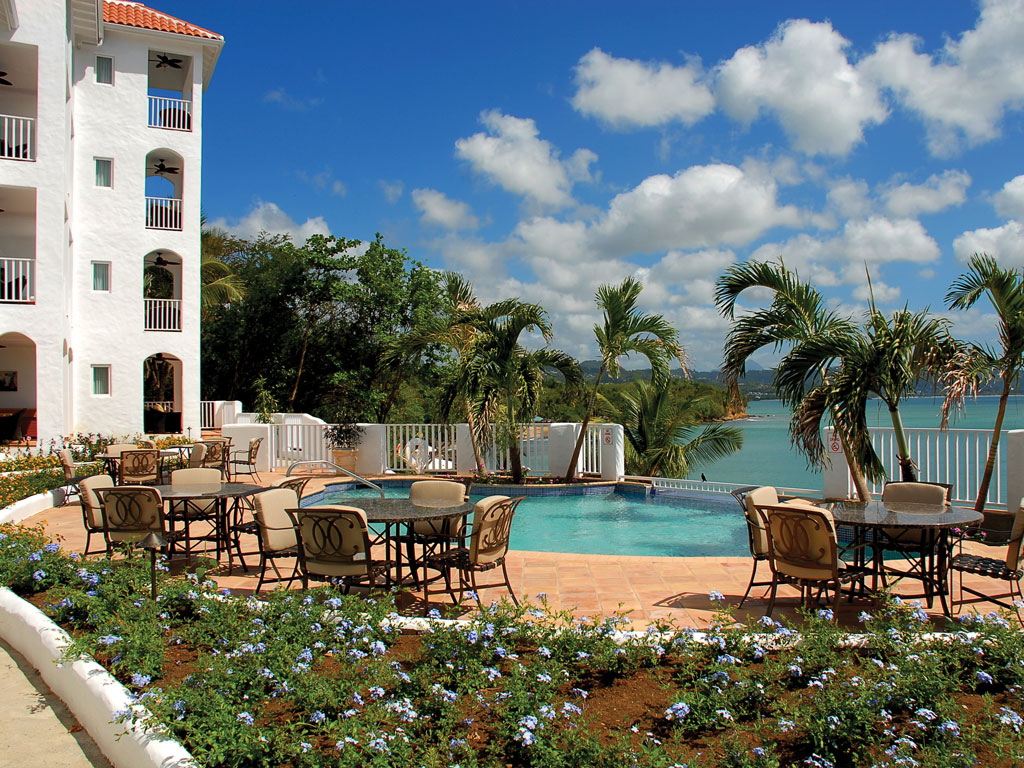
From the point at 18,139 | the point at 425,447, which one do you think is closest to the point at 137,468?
the point at 425,447

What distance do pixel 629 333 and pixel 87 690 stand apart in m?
10.7

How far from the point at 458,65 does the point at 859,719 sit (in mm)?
13026

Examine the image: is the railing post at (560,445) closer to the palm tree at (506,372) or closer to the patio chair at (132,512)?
the palm tree at (506,372)

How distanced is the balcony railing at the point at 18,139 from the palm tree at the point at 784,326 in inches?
606

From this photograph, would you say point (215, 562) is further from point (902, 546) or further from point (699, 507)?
point (699, 507)

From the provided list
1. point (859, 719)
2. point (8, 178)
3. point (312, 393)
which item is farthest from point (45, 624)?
point (312, 393)

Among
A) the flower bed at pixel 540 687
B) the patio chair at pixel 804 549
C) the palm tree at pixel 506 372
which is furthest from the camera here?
the palm tree at pixel 506 372

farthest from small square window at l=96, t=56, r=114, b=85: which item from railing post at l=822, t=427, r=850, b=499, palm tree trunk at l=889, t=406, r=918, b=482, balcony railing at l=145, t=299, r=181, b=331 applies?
palm tree trunk at l=889, t=406, r=918, b=482

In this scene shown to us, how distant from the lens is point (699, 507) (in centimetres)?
1169

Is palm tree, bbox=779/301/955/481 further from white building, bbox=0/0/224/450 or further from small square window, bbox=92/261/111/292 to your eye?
small square window, bbox=92/261/111/292

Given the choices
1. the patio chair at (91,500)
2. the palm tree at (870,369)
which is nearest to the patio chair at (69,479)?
the patio chair at (91,500)

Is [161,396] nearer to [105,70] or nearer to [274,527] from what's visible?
[105,70]

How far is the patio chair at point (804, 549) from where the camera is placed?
4695 mm

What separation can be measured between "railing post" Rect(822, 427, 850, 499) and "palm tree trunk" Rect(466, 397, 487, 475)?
19.4 ft
